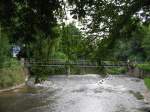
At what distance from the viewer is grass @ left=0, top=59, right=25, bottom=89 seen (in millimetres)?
33106

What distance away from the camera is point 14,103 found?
24.9 m

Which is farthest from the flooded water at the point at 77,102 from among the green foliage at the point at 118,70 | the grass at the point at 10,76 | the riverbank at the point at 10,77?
the green foliage at the point at 118,70

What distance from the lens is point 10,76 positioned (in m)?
35.2

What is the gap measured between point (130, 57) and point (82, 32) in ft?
162

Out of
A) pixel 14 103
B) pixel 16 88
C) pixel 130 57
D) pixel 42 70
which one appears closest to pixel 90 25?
pixel 42 70

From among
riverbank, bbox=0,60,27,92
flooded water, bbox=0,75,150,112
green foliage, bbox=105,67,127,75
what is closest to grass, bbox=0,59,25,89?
riverbank, bbox=0,60,27,92

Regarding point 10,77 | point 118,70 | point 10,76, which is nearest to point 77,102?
point 10,77

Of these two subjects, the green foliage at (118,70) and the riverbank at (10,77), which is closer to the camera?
the riverbank at (10,77)

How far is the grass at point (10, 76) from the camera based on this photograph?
3311cm

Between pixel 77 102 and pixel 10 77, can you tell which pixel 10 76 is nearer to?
pixel 10 77

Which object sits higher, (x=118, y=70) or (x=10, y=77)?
(x=118, y=70)

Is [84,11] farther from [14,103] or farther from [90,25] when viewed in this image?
[14,103]

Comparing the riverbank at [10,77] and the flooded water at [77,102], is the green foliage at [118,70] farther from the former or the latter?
the flooded water at [77,102]

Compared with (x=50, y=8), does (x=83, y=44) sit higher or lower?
lower
